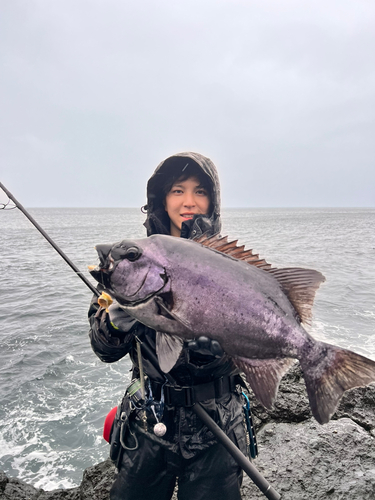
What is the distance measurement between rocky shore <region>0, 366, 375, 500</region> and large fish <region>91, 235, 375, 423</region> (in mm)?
2304

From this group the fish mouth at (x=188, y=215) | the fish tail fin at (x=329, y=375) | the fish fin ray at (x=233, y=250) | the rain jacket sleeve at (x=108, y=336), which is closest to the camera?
the fish tail fin at (x=329, y=375)

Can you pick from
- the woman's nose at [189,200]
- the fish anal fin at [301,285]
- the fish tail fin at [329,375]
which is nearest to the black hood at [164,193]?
the woman's nose at [189,200]

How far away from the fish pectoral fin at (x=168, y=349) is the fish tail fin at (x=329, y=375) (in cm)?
87

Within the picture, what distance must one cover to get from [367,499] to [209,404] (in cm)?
225

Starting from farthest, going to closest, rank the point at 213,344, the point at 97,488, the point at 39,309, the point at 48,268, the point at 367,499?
the point at 48,268 < the point at 39,309 < the point at 97,488 < the point at 367,499 < the point at 213,344

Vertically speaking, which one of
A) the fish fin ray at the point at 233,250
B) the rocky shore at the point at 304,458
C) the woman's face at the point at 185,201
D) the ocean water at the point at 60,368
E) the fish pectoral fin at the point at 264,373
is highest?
the woman's face at the point at 185,201

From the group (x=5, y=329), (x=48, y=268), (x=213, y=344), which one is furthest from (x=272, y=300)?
(x=48, y=268)

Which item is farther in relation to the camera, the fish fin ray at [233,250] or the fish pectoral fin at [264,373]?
the fish fin ray at [233,250]

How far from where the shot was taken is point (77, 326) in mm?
12422

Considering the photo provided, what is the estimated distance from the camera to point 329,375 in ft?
7.38

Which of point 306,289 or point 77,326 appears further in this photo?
point 77,326

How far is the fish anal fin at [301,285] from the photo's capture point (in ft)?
7.95

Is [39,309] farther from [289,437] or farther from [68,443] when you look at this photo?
[289,437]

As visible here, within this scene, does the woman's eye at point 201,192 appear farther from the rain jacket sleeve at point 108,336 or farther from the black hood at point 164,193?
the rain jacket sleeve at point 108,336
